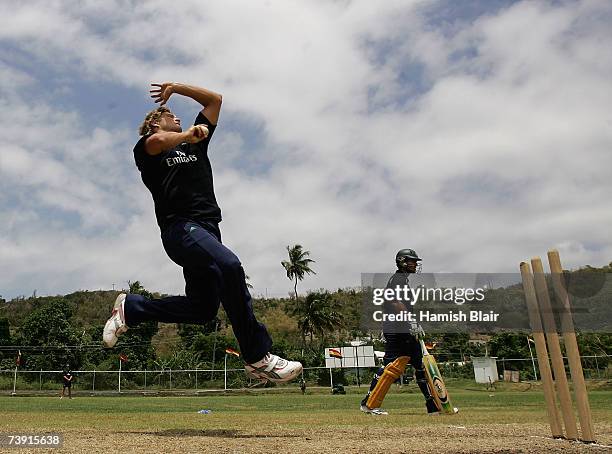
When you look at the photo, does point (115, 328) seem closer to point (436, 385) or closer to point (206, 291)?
point (206, 291)

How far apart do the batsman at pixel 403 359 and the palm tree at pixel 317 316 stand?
2798 inches

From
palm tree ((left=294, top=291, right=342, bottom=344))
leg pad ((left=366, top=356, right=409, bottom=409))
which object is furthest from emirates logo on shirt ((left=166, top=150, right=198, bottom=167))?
palm tree ((left=294, top=291, right=342, bottom=344))

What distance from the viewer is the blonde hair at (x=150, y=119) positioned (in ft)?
18.7

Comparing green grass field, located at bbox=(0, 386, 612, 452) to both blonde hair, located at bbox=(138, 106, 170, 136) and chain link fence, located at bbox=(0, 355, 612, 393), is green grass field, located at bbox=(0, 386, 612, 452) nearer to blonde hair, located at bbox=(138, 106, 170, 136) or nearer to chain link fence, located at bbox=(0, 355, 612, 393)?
blonde hair, located at bbox=(138, 106, 170, 136)

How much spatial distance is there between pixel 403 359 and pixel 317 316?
71.8 m

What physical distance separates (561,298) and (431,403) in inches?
165

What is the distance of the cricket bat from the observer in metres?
9.23

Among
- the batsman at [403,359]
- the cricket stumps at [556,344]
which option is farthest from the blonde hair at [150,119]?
the batsman at [403,359]

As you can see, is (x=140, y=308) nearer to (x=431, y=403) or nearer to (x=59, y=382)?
(x=431, y=403)

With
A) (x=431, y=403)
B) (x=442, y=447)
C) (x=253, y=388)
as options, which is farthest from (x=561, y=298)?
(x=253, y=388)

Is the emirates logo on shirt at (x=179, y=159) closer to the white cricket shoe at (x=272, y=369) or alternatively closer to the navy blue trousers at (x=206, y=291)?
the navy blue trousers at (x=206, y=291)

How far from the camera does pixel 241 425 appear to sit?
24.3 feet

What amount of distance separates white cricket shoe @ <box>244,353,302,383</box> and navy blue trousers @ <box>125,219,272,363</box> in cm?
6

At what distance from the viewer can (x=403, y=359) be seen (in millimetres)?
9281
